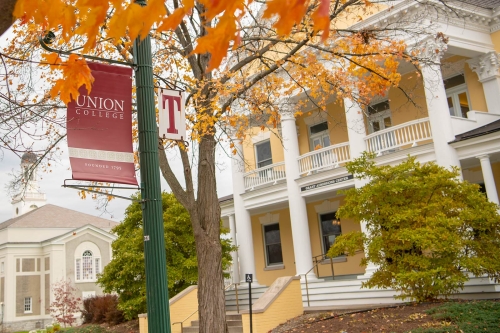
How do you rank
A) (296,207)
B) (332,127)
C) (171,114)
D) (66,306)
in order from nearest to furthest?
(171,114), (296,207), (332,127), (66,306)

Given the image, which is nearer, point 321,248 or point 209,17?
point 209,17

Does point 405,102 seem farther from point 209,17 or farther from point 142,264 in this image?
point 209,17

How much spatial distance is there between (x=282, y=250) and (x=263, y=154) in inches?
187

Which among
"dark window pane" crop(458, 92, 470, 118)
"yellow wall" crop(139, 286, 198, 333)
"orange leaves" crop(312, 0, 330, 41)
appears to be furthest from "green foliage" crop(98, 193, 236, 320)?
"orange leaves" crop(312, 0, 330, 41)

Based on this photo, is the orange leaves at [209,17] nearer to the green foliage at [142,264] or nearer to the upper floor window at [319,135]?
the green foliage at [142,264]

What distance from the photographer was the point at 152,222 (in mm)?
5711

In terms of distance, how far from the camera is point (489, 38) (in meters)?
19.2

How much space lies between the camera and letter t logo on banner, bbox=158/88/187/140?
6688 mm

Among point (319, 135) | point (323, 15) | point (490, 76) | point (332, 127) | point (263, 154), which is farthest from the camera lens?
point (263, 154)

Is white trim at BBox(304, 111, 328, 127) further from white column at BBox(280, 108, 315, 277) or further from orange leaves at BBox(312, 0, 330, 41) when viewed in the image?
orange leaves at BBox(312, 0, 330, 41)

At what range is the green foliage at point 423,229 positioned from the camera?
1179 centimetres

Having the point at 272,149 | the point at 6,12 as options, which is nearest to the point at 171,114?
the point at 6,12

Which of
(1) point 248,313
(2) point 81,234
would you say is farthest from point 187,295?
(2) point 81,234

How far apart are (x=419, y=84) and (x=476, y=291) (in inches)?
308
